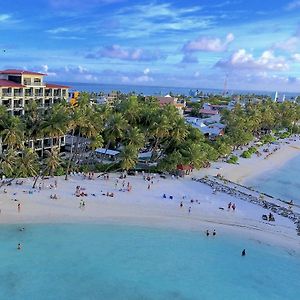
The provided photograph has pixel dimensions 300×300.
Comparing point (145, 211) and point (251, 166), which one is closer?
point (145, 211)

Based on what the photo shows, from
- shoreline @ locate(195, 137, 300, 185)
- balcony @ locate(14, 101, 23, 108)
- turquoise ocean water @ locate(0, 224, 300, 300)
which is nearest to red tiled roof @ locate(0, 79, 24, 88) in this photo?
balcony @ locate(14, 101, 23, 108)

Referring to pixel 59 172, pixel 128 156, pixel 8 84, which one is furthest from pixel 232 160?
pixel 8 84

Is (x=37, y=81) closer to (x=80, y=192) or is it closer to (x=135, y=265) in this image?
→ (x=80, y=192)

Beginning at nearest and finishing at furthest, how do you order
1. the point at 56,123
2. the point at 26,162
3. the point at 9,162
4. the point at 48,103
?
the point at 9,162
the point at 26,162
the point at 56,123
the point at 48,103

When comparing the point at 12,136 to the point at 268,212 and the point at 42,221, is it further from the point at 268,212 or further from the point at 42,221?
the point at 268,212

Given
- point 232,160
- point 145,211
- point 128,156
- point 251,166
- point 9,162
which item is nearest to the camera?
point 145,211

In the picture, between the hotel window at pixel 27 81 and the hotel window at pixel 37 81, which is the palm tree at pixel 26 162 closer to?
the hotel window at pixel 27 81

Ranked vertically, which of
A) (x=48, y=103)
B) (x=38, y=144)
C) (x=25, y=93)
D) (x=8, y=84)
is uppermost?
(x=8, y=84)

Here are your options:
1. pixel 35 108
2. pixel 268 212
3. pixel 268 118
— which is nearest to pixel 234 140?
pixel 268 118
